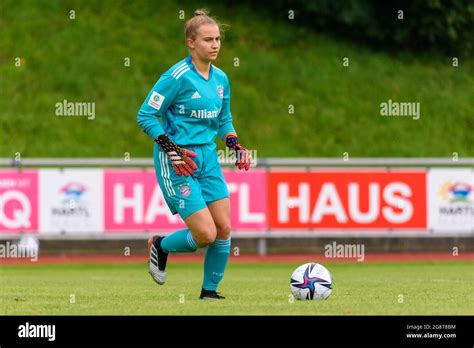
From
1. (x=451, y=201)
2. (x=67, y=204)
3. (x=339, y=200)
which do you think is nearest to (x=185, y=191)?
(x=67, y=204)

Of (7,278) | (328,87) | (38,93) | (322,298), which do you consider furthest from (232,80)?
(322,298)

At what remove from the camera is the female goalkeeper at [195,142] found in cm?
1025

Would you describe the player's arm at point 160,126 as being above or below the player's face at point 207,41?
below

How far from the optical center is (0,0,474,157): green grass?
26.6m

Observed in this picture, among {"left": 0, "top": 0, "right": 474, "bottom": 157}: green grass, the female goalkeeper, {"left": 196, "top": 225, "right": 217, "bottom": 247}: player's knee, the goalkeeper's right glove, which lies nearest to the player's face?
the female goalkeeper

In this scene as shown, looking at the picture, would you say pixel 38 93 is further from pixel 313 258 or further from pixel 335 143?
pixel 313 258

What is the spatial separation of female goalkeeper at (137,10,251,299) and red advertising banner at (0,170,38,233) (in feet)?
32.7

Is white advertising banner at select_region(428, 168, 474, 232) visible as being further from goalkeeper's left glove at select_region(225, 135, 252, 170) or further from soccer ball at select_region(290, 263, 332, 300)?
goalkeeper's left glove at select_region(225, 135, 252, 170)

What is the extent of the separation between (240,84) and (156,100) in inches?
706

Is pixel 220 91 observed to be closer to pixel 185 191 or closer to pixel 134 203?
pixel 185 191

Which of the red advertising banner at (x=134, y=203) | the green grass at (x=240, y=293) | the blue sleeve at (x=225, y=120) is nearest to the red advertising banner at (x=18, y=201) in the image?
the red advertising banner at (x=134, y=203)

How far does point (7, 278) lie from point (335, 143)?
40.7 feet

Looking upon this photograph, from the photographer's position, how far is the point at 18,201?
20.2 metres

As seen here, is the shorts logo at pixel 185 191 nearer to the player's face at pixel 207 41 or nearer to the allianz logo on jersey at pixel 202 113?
the allianz logo on jersey at pixel 202 113
